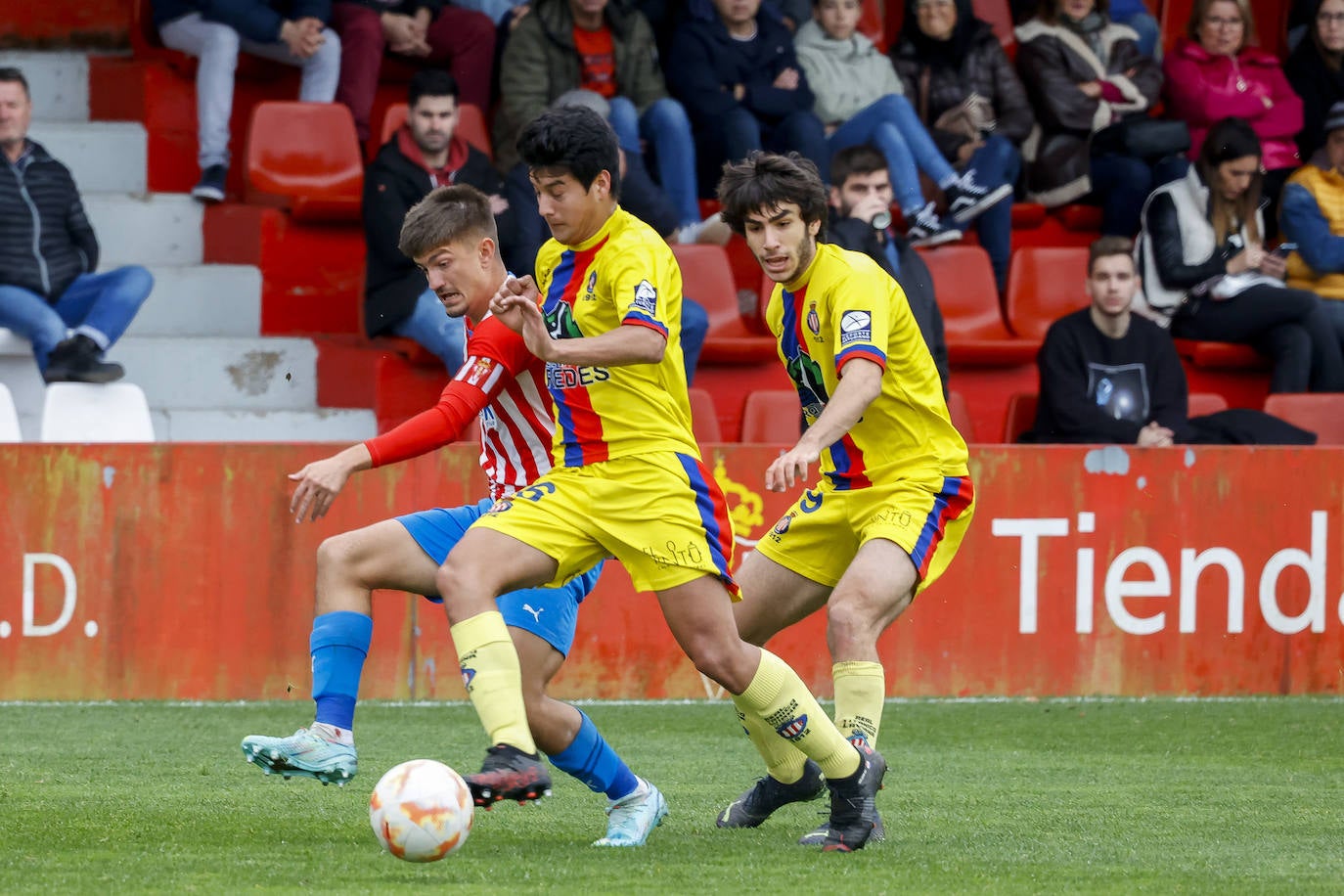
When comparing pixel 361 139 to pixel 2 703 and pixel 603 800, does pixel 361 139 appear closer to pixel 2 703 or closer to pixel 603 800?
pixel 2 703

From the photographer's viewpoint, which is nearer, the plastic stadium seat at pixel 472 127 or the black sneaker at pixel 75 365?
the black sneaker at pixel 75 365

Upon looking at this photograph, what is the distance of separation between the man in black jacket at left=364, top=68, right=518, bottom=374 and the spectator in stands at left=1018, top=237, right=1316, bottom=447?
8.48 ft

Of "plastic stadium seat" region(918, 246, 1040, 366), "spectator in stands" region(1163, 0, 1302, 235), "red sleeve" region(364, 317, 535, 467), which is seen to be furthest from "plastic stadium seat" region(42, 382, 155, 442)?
"spectator in stands" region(1163, 0, 1302, 235)

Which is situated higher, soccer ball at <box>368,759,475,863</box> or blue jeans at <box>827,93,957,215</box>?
blue jeans at <box>827,93,957,215</box>

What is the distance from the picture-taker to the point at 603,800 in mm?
5730

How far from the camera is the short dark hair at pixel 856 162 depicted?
9234 millimetres

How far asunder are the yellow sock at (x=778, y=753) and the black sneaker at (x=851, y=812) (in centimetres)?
37

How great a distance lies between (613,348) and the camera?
14.6ft

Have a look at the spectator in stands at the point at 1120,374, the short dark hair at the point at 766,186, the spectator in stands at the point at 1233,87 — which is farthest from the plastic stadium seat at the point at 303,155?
the short dark hair at the point at 766,186

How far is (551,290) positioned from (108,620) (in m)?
3.90

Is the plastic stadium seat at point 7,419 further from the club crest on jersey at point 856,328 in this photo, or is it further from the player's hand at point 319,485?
the club crest on jersey at point 856,328

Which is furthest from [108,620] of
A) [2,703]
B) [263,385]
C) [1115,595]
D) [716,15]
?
[716,15]

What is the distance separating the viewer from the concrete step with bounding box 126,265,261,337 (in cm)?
1096

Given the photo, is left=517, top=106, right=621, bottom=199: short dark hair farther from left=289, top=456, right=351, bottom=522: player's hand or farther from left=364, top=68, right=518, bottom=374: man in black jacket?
left=364, top=68, right=518, bottom=374: man in black jacket
